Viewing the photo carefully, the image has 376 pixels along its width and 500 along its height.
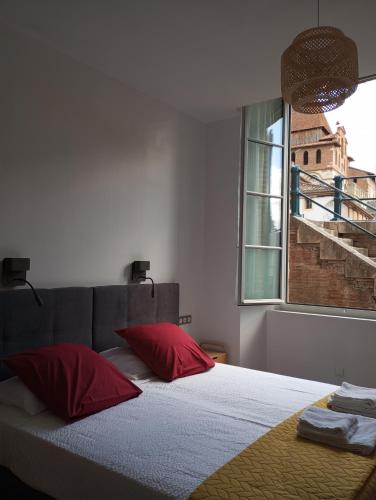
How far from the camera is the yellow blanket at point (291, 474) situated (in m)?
1.40

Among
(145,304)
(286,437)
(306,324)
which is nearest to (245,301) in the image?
(306,324)

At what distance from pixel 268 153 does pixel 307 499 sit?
10.5 ft

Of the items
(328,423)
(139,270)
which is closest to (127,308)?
(139,270)

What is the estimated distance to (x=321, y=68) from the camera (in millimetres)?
1880

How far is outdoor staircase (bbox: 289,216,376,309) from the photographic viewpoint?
4.09 metres

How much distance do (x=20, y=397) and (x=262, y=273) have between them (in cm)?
253

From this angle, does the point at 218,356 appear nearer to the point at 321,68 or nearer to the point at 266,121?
the point at 266,121

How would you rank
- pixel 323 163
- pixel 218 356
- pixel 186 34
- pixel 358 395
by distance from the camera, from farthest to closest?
pixel 323 163
pixel 218 356
pixel 186 34
pixel 358 395

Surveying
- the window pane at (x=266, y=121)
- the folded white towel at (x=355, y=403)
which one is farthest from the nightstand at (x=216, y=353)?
the window pane at (x=266, y=121)

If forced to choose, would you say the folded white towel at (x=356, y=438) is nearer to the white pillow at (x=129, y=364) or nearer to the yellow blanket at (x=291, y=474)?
the yellow blanket at (x=291, y=474)

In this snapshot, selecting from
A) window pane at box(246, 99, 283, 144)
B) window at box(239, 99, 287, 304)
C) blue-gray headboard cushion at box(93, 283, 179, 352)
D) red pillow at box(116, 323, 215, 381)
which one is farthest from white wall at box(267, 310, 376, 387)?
window pane at box(246, 99, 283, 144)

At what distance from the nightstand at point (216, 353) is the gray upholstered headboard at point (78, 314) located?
0.53 metres

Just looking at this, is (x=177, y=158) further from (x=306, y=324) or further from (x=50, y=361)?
(x=50, y=361)

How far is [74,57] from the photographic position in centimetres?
292
